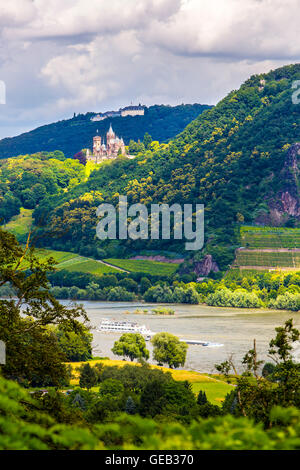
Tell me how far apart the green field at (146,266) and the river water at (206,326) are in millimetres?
9692

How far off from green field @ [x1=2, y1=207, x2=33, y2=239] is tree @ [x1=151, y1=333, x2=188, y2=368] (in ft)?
200

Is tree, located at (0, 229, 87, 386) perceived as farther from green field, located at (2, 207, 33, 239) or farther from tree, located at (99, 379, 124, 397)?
green field, located at (2, 207, 33, 239)

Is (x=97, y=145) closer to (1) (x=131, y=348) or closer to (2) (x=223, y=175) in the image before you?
(2) (x=223, y=175)

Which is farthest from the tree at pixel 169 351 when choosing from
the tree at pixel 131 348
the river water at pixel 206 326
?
the tree at pixel 131 348

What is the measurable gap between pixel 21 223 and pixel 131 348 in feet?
234

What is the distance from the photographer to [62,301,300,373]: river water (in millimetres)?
42406

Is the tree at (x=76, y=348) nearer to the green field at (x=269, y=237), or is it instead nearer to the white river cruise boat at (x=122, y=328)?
the white river cruise boat at (x=122, y=328)

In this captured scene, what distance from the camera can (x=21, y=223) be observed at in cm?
11031

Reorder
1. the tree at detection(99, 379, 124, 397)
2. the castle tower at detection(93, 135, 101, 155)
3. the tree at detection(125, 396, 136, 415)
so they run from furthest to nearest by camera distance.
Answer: the castle tower at detection(93, 135, 101, 155) → the tree at detection(99, 379, 124, 397) → the tree at detection(125, 396, 136, 415)

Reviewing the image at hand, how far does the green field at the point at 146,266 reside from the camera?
3246 inches

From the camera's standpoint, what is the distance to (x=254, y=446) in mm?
6328

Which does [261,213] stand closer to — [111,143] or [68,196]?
[68,196]
